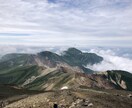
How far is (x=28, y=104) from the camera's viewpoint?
215 ft

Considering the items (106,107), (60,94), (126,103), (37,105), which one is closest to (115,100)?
(126,103)

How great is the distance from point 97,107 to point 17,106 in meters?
18.5

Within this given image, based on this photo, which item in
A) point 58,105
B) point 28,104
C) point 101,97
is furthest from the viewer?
point 101,97

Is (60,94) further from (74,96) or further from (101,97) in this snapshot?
(101,97)

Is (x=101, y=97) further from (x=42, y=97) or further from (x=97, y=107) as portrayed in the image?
(x=42, y=97)

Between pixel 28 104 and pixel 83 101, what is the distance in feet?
41.1

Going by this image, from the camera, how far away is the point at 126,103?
75938mm

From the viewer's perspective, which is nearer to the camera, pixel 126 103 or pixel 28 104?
pixel 28 104

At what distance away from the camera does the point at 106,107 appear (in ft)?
215

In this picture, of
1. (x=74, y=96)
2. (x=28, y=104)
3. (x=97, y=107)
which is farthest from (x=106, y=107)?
(x=28, y=104)

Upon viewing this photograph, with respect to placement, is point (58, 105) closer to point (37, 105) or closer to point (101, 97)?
point (37, 105)

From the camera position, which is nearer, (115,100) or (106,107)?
(106,107)

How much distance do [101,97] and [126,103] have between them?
712 cm

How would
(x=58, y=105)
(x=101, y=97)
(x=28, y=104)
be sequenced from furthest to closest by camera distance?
(x=101, y=97) < (x=28, y=104) < (x=58, y=105)
